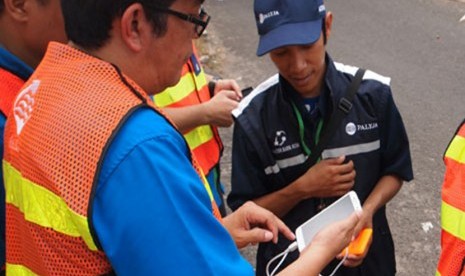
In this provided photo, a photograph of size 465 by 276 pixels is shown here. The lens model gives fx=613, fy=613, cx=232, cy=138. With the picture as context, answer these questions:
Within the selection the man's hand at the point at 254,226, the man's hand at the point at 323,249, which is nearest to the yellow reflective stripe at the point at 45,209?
the man's hand at the point at 323,249

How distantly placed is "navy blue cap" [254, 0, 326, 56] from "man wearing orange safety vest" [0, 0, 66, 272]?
79 centimetres

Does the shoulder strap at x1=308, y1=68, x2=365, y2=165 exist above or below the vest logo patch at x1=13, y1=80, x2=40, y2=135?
below

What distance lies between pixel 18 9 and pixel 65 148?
30.7 inches

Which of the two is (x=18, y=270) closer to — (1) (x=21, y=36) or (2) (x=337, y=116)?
(1) (x=21, y=36)

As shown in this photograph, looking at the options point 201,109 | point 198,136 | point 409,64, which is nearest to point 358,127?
point 201,109

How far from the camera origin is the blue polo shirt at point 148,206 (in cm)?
116

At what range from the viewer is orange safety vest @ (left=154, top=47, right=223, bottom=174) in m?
2.65

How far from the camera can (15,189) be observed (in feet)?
4.73

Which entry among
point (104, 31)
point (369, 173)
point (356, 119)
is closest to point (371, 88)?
point (356, 119)

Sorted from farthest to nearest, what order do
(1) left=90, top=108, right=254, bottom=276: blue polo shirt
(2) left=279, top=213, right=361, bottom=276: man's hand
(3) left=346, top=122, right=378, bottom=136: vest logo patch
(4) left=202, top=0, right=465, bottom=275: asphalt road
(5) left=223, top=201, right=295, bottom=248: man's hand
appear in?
(4) left=202, top=0, right=465, bottom=275: asphalt road → (3) left=346, top=122, right=378, bottom=136: vest logo patch → (5) left=223, top=201, right=295, bottom=248: man's hand → (2) left=279, top=213, right=361, bottom=276: man's hand → (1) left=90, top=108, right=254, bottom=276: blue polo shirt

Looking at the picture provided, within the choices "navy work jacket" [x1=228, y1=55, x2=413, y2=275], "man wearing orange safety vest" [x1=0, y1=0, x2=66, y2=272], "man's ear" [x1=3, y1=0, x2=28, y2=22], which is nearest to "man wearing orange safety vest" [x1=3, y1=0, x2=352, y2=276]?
"man wearing orange safety vest" [x1=0, y1=0, x2=66, y2=272]

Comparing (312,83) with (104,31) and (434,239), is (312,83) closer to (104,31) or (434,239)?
A: (104,31)

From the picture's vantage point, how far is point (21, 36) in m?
1.89

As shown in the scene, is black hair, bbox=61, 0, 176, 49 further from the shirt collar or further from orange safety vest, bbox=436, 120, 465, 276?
orange safety vest, bbox=436, 120, 465, 276
